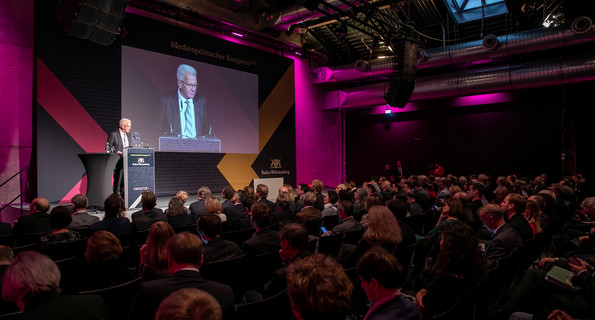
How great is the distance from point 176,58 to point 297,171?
18.2 feet

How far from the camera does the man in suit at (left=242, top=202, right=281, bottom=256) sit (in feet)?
11.2

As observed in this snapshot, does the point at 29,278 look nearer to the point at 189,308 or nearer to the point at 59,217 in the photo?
the point at 189,308

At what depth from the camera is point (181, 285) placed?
1957 mm

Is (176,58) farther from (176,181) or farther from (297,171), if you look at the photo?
(297,171)

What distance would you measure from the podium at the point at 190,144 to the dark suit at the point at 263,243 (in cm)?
672

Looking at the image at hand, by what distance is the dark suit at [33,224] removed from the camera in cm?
412

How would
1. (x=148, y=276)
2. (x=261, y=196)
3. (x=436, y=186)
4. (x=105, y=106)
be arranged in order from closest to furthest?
1. (x=148, y=276)
2. (x=261, y=196)
3. (x=105, y=106)
4. (x=436, y=186)

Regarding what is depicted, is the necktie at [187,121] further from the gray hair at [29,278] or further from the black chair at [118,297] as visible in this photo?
the gray hair at [29,278]

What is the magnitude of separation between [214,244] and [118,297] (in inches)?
38.3

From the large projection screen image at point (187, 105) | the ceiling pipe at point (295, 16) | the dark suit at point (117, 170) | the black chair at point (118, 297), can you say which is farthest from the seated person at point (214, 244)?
the ceiling pipe at point (295, 16)

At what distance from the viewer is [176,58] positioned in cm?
981

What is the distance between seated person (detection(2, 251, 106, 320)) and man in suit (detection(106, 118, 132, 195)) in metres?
5.32

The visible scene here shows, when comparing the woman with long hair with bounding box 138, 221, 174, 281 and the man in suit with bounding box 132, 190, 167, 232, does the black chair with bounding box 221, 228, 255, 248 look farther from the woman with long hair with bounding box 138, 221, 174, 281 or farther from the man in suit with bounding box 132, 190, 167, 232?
the woman with long hair with bounding box 138, 221, 174, 281

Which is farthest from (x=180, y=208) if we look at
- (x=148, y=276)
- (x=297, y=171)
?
(x=297, y=171)
